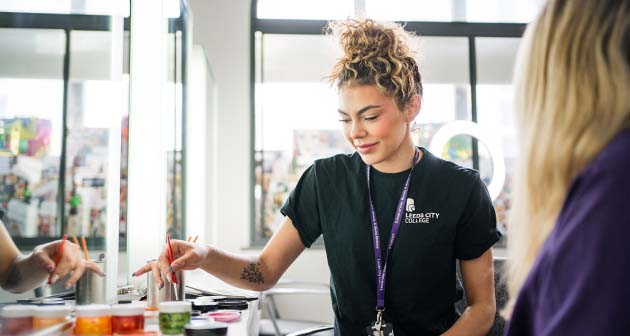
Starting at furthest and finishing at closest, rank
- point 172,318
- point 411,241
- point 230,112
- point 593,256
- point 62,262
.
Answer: point 230,112 < point 411,241 < point 62,262 < point 172,318 < point 593,256

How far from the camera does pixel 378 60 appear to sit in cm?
163

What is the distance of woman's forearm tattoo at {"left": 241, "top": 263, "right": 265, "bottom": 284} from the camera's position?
1.68 m

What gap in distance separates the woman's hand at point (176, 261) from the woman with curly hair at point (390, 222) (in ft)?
A: 0.04

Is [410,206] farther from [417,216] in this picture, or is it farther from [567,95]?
[567,95]

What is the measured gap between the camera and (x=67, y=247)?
1388 millimetres

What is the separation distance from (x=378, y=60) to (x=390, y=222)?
44 centimetres

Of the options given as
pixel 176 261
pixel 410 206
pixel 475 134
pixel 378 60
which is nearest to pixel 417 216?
pixel 410 206

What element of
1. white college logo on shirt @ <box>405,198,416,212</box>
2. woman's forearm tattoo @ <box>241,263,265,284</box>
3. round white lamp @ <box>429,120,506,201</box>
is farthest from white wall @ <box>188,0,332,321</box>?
white college logo on shirt @ <box>405,198,416,212</box>

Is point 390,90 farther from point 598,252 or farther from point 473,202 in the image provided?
point 598,252

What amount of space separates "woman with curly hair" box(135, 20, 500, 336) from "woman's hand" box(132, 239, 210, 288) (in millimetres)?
13

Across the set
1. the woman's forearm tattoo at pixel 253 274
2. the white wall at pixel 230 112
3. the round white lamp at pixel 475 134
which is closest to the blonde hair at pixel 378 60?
the woman's forearm tattoo at pixel 253 274

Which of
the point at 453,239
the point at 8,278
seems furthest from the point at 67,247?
the point at 453,239

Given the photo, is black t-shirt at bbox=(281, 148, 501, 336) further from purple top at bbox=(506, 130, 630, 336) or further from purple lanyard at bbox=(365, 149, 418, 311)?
purple top at bbox=(506, 130, 630, 336)

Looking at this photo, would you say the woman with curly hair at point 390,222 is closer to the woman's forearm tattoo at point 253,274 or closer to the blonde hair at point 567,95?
the woman's forearm tattoo at point 253,274
